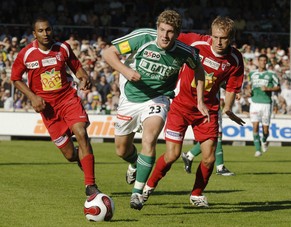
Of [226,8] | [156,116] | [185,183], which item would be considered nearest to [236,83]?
[156,116]

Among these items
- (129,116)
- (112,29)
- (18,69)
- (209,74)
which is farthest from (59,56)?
(112,29)

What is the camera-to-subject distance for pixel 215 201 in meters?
12.0

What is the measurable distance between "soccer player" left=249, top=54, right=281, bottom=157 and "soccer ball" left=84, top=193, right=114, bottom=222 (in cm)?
1307

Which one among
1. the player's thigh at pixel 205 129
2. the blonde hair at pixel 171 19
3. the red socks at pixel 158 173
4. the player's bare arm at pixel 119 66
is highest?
the blonde hair at pixel 171 19

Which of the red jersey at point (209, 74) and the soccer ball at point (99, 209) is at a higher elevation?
the red jersey at point (209, 74)

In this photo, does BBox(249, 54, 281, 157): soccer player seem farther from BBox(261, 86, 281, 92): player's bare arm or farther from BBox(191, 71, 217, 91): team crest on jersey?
BBox(191, 71, 217, 91): team crest on jersey

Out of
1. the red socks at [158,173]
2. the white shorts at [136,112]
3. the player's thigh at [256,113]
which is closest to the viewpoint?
the white shorts at [136,112]

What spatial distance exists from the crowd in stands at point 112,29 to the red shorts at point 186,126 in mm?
16778

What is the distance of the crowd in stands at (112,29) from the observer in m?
29.0

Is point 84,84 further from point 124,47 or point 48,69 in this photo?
point 124,47

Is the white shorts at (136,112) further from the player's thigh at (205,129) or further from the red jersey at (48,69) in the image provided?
the red jersey at (48,69)

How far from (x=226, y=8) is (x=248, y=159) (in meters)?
17.3

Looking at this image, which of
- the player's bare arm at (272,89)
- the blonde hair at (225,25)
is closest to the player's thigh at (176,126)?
the blonde hair at (225,25)

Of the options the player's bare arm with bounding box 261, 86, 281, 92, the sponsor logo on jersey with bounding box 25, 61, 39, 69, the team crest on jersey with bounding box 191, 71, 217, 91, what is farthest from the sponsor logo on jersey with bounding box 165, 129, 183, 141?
the player's bare arm with bounding box 261, 86, 281, 92
